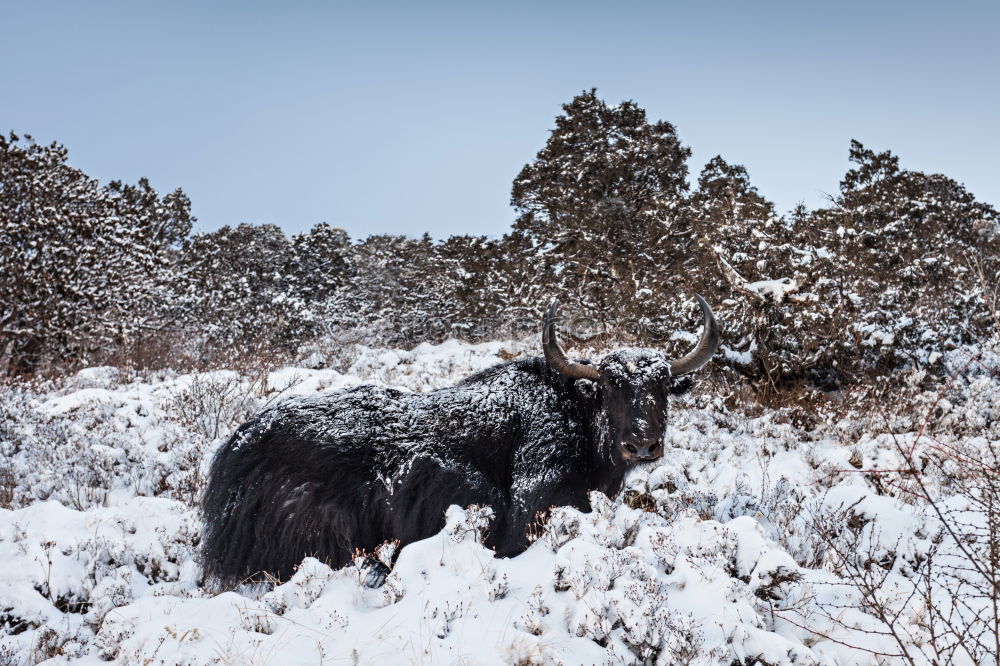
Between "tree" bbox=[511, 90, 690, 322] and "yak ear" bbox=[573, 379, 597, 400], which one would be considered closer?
"yak ear" bbox=[573, 379, 597, 400]

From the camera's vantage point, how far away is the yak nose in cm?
409

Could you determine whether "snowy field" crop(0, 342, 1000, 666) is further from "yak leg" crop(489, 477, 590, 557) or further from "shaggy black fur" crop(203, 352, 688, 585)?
"shaggy black fur" crop(203, 352, 688, 585)

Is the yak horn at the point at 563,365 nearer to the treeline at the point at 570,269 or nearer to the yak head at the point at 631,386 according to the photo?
the yak head at the point at 631,386

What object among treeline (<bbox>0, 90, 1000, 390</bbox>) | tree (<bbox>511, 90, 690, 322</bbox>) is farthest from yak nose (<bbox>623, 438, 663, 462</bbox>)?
tree (<bbox>511, 90, 690, 322</bbox>)

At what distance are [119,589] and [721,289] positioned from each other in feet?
29.9

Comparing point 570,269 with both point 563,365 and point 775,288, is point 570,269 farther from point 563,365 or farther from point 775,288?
point 563,365

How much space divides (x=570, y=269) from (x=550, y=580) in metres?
13.2

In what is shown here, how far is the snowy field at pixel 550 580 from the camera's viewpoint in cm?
269

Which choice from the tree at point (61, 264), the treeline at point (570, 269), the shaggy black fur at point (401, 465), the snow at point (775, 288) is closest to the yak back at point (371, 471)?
the shaggy black fur at point (401, 465)

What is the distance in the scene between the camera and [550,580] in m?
3.25

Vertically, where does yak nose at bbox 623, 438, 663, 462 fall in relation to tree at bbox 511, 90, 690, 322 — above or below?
below

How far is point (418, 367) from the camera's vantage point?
11773 millimetres

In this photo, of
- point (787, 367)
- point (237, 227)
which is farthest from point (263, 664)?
point (237, 227)

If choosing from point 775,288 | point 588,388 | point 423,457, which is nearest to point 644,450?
point 588,388
